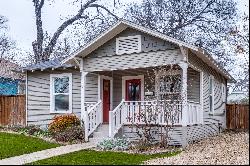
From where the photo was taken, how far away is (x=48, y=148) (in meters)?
14.3

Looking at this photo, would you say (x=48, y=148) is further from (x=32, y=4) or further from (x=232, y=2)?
(x=32, y=4)

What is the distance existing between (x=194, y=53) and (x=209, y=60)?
1305 mm

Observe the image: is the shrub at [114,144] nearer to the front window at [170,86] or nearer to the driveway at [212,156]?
the driveway at [212,156]

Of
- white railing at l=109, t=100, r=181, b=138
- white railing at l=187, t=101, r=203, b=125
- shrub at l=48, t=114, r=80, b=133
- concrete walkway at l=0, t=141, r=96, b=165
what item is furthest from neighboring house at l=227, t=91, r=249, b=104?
shrub at l=48, t=114, r=80, b=133

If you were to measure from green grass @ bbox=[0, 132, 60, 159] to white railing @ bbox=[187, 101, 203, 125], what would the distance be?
498 centimetres

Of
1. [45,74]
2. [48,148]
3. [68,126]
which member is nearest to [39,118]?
[45,74]

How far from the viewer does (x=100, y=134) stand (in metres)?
16.8

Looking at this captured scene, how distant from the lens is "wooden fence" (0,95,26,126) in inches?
856

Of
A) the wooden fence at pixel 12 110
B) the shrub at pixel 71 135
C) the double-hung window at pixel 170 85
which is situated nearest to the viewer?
the shrub at pixel 71 135

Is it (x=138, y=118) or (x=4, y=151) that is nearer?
(x=4, y=151)

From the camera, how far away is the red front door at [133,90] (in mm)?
19062

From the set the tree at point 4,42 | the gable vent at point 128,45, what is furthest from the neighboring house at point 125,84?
the tree at point 4,42

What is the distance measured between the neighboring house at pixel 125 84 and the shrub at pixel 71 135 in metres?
0.36

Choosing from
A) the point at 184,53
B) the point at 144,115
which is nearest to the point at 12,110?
the point at 144,115
